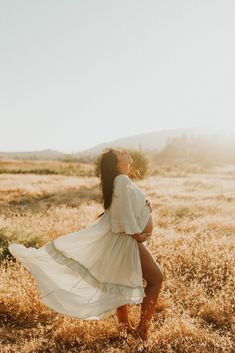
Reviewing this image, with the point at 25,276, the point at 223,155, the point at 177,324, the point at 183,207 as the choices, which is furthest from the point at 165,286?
the point at 223,155

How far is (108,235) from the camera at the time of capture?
189 inches

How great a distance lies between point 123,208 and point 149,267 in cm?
69

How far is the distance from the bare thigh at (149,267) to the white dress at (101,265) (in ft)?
0.27

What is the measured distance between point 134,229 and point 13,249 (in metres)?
1.58

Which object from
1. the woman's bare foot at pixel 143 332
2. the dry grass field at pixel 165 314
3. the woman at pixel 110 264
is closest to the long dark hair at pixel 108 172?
the woman at pixel 110 264

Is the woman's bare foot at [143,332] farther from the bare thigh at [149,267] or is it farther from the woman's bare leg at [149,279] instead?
the bare thigh at [149,267]

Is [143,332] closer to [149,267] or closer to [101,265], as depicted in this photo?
[149,267]

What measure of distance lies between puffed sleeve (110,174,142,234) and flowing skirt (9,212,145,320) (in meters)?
0.15

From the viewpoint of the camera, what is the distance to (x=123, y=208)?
457 centimetres

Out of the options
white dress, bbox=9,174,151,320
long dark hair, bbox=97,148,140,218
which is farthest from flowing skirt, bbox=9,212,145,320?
long dark hair, bbox=97,148,140,218

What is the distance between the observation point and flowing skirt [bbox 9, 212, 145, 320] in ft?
14.9

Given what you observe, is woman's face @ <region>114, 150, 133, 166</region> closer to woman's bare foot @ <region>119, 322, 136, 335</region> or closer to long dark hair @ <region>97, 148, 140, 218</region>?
long dark hair @ <region>97, 148, 140, 218</region>

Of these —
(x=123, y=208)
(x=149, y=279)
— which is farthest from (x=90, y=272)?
(x=123, y=208)

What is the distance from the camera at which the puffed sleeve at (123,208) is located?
14.8 feet
